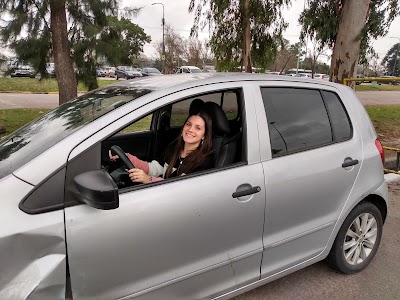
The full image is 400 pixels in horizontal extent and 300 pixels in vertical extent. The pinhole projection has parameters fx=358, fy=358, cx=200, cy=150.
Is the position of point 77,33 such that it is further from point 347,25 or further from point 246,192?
point 246,192

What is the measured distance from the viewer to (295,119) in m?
2.58

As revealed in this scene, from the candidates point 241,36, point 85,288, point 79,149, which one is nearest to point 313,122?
point 79,149

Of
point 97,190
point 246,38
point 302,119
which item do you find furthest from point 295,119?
point 246,38

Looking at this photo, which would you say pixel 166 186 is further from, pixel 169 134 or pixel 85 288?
pixel 169 134

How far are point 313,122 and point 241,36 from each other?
10.3 meters

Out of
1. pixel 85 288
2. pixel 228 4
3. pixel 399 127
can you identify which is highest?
pixel 228 4

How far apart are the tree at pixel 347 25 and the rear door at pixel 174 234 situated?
20.8 feet

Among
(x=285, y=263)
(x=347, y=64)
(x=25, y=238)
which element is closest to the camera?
(x=25, y=238)

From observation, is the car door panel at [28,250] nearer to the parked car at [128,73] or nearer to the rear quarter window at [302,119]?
the rear quarter window at [302,119]

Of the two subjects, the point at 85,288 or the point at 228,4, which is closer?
the point at 85,288

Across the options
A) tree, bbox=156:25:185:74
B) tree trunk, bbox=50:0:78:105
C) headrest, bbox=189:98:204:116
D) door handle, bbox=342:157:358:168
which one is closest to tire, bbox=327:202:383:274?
door handle, bbox=342:157:358:168

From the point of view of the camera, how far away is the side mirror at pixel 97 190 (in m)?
1.60

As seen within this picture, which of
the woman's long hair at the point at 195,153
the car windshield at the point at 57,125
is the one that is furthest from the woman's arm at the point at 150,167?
the car windshield at the point at 57,125

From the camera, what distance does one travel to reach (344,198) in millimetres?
2676
